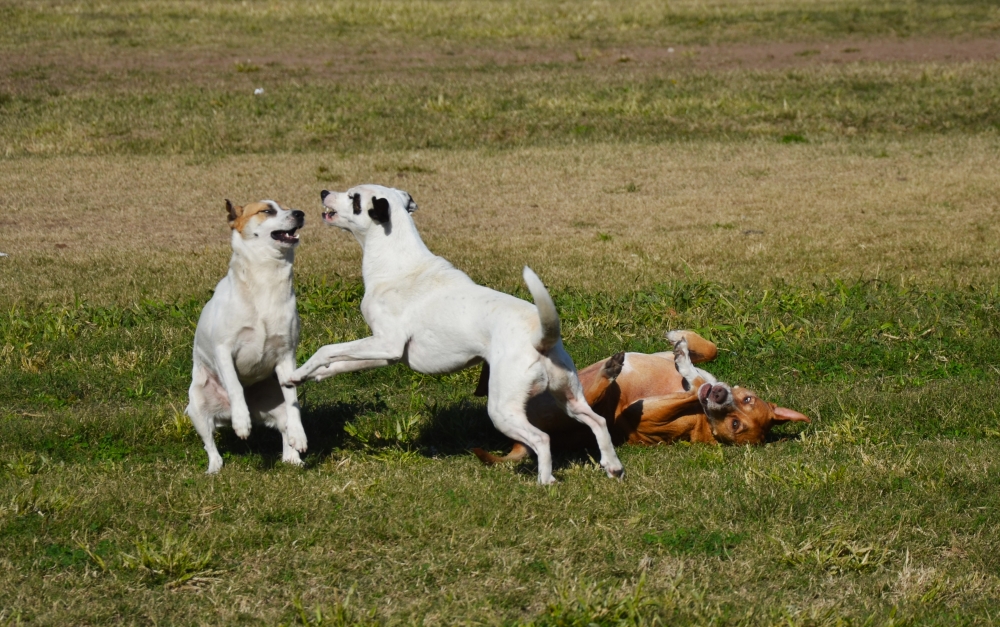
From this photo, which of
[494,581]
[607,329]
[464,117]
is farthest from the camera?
[464,117]

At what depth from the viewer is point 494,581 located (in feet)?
16.1

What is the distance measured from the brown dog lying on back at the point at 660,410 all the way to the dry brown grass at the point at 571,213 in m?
3.16

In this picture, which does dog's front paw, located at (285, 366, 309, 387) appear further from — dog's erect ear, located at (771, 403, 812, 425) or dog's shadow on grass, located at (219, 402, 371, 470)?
dog's erect ear, located at (771, 403, 812, 425)

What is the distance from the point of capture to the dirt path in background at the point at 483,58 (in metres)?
24.5

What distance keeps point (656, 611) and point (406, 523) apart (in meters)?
1.42

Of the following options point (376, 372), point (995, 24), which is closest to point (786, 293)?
point (376, 372)

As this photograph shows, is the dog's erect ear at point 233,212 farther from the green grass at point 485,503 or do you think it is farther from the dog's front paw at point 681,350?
the dog's front paw at point 681,350

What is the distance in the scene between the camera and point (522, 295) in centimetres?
1017

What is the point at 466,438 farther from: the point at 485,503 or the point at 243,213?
the point at 243,213

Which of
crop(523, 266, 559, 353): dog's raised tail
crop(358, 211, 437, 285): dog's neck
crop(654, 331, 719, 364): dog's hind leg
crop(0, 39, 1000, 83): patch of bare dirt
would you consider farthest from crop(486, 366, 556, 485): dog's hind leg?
crop(0, 39, 1000, 83): patch of bare dirt

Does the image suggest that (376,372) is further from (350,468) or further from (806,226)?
(806,226)

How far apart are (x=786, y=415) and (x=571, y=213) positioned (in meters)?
8.17

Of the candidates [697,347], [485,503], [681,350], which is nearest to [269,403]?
[485,503]

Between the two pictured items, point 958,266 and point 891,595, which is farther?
point 958,266
